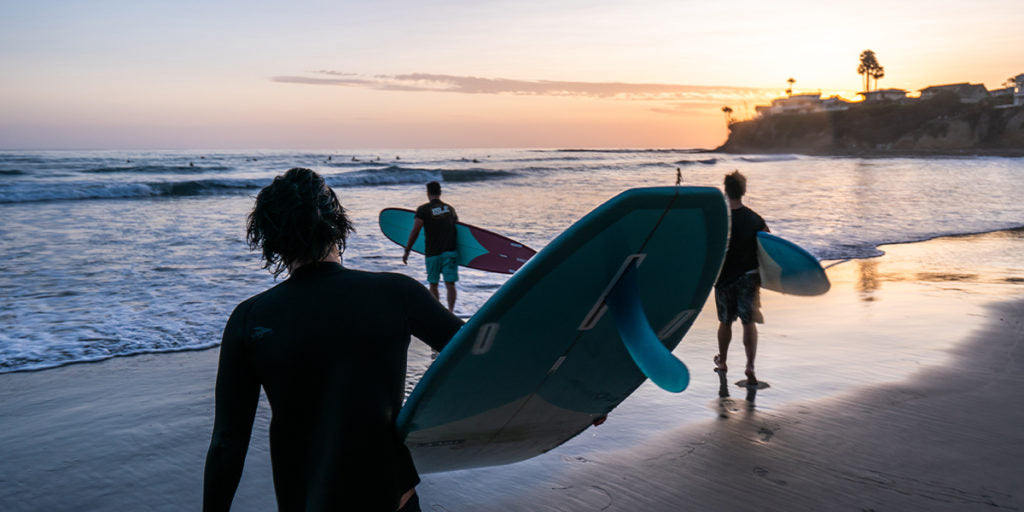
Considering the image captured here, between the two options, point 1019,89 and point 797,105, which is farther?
point 797,105

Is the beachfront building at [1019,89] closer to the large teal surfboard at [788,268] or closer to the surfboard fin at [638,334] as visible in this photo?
the large teal surfboard at [788,268]

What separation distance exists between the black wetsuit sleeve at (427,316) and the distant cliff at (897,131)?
229ft

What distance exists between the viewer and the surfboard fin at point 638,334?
1.67 metres

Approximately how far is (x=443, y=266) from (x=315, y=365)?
6.24 metres

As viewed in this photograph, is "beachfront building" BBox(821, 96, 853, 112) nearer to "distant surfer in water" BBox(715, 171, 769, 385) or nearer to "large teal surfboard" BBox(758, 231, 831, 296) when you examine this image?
"distant surfer in water" BBox(715, 171, 769, 385)

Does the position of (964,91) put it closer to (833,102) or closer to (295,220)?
(833,102)

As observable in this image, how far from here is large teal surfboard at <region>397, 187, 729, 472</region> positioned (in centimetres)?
172

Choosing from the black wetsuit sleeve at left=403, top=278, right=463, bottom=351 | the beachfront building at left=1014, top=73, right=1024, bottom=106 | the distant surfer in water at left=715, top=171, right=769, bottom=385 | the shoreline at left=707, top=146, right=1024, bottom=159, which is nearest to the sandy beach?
the distant surfer in water at left=715, top=171, right=769, bottom=385

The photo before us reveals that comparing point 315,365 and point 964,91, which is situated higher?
point 964,91

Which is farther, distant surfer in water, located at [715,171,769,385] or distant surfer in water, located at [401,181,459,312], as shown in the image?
distant surfer in water, located at [401,181,459,312]

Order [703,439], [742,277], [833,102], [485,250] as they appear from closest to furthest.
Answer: [703,439] < [742,277] < [485,250] < [833,102]

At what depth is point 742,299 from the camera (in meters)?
5.30

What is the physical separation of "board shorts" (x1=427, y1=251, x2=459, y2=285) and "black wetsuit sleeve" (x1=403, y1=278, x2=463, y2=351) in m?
6.00

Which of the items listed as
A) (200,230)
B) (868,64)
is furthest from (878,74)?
(200,230)
